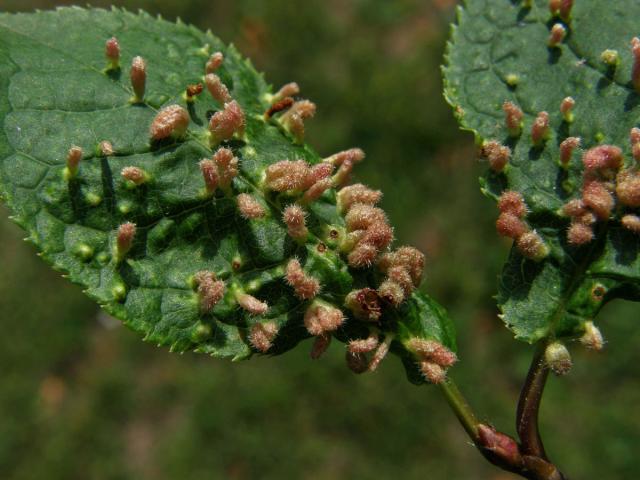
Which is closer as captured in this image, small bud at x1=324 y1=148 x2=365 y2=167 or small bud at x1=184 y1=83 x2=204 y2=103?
small bud at x1=184 y1=83 x2=204 y2=103

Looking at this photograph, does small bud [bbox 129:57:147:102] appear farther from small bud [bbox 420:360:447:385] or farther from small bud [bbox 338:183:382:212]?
small bud [bbox 420:360:447:385]

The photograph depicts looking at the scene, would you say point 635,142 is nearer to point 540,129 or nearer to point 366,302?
point 540,129

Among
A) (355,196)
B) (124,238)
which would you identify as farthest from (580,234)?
(124,238)

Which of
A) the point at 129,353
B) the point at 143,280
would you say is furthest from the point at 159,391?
the point at 143,280

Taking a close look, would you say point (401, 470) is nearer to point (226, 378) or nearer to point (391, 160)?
point (226, 378)

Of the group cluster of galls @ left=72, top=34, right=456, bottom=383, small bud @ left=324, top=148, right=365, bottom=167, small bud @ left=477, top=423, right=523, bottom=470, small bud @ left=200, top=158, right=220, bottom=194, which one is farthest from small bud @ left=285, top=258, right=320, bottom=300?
small bud @ left=477, top=423, right=523, bottom=470

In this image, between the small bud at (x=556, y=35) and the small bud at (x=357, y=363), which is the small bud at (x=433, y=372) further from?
the small bud at (x=556, y=35)
